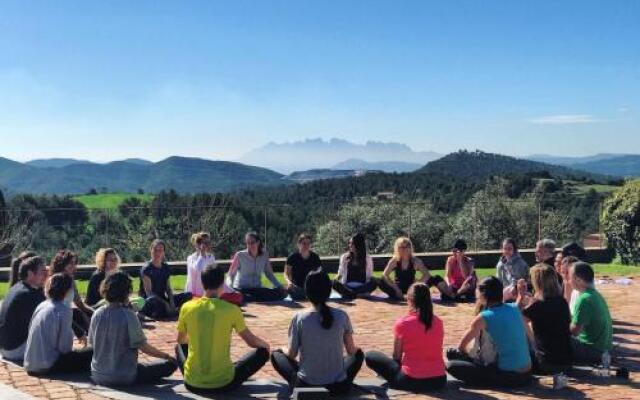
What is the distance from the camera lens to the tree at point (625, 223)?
19062 millimetres

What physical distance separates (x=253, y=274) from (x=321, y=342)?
6.10 metres

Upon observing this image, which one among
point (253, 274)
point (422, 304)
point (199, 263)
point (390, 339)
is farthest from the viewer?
point (253, 274)

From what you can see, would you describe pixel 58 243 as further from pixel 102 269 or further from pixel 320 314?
pixel 320 314

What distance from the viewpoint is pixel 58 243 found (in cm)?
2303

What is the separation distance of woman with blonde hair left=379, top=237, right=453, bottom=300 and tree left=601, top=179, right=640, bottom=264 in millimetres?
8862

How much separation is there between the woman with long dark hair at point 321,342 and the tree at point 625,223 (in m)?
14.5

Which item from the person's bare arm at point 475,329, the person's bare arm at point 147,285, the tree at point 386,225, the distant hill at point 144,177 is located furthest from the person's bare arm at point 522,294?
the distant hill at point 144,177

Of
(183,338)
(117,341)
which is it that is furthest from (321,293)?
(117,341)

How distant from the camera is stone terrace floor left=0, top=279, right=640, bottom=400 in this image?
696cm

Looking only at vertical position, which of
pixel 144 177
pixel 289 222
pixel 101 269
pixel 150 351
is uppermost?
pixel 144 177

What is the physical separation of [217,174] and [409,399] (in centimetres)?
15923

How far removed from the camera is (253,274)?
12703 millimetres

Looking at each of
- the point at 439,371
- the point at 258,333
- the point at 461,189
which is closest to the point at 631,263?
the point at 258,333

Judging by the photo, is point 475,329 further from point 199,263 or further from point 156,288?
point 199,263
